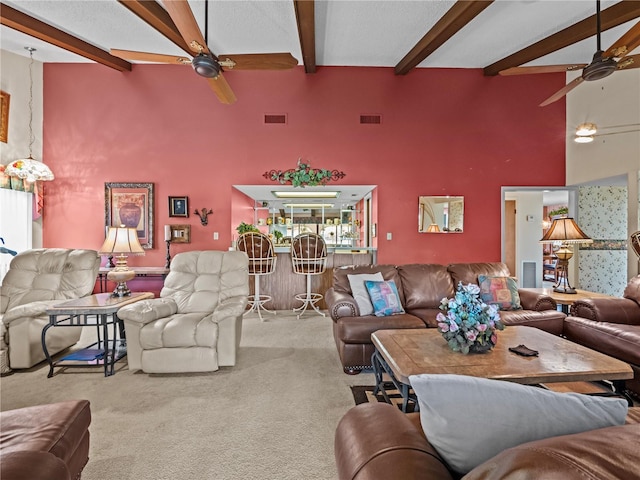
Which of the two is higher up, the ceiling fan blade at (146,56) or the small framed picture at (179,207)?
the ceiling fan blade at (146,56)

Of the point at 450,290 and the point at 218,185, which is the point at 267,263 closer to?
the point at 218,185

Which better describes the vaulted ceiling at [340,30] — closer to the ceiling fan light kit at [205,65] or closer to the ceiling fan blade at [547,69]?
the ceiling fan blade at [547,69]

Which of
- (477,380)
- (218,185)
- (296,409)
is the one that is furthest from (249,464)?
(218,185)

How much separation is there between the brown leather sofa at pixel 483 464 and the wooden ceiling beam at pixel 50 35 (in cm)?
586

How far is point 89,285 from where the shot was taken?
3527 millimetres

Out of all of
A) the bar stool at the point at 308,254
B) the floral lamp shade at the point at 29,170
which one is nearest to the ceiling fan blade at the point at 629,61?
the bar stool at the point at 308,254

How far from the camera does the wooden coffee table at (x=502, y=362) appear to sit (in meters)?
1.81

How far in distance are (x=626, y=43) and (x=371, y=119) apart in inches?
130

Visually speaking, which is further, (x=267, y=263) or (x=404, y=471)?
(x=267, y=263)

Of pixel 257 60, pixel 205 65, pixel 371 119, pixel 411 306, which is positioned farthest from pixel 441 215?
pixel 205 65

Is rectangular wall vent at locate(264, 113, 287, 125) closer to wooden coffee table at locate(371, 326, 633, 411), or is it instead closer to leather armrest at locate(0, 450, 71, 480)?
wooden coffee table at locate(371, 326, 633, 411)

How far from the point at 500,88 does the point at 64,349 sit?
7.28 meters

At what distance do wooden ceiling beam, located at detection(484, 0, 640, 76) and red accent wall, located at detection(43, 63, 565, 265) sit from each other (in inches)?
18.0

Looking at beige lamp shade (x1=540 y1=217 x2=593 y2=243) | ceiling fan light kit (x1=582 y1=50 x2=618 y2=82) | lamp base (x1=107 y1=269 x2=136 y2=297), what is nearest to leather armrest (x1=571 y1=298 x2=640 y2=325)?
beige lamp shade (x1=540 y1=217 x2=593 y2=243)
